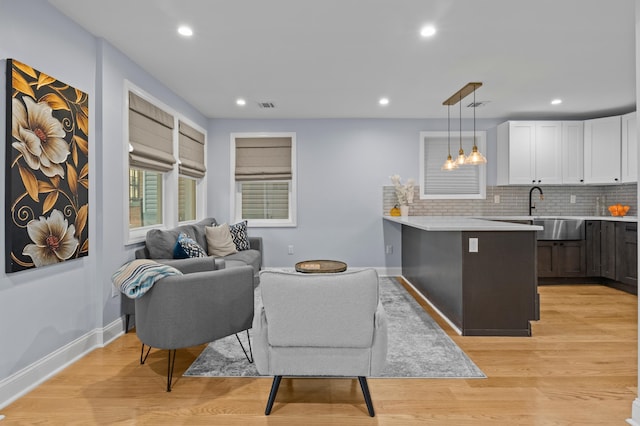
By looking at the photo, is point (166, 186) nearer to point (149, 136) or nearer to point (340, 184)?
point (149, 136)

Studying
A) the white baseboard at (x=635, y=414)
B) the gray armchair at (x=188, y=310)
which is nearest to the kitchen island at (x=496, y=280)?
the white baseboard at (x=635, y=414)

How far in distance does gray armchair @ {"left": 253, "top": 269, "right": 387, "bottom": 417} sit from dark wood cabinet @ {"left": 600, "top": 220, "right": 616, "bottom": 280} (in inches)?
181

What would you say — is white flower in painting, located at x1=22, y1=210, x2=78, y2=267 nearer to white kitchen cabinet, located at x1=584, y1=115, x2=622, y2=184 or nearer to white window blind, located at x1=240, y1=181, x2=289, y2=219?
white window blind, located at x1=240, y1=181, x2=289, y2=219

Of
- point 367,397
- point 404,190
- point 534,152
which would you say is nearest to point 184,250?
point 367,397

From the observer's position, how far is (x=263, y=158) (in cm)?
583

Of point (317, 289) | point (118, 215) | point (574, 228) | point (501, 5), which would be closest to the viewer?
point (317, 289)

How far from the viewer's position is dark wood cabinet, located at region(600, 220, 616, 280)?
495cm

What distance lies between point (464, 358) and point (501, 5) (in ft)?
8.24

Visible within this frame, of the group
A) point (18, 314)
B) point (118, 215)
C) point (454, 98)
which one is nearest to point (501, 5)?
point (454, 98)

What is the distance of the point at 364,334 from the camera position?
192cm

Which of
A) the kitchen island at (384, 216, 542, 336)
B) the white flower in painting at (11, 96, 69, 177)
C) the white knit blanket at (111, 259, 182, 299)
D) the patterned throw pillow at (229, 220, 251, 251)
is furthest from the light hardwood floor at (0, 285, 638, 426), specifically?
the patterned throw pillow at (229, 220, 251, 251)

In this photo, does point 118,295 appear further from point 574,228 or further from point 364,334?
point 574,228

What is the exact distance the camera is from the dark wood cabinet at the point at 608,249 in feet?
16.2

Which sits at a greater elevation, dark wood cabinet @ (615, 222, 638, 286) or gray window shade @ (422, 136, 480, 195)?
gray window shade @ (422, 136, 480, 195)
